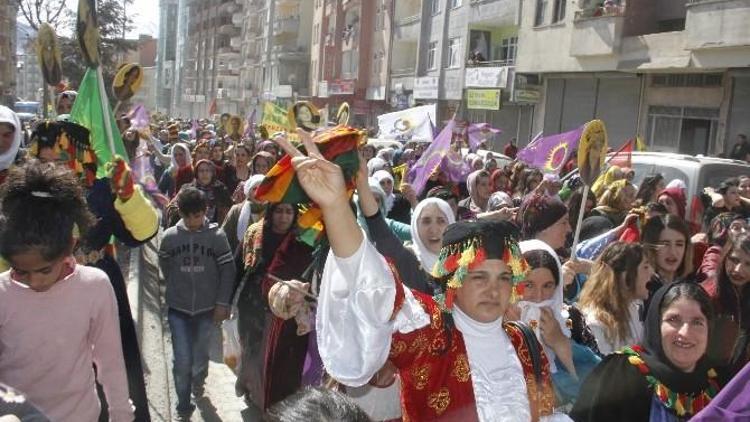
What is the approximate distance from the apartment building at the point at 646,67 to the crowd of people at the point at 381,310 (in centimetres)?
1391

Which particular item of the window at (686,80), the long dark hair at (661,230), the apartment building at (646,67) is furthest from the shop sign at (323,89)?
the long dark hair at (661,230)

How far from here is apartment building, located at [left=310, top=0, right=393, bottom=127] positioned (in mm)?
40250

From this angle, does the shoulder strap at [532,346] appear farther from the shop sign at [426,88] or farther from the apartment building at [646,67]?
the shop sign at [426,88]

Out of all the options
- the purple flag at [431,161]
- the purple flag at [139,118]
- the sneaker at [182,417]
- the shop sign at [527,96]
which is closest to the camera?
the sneaker at [182,417]

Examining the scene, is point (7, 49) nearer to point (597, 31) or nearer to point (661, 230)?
point (597, 31)

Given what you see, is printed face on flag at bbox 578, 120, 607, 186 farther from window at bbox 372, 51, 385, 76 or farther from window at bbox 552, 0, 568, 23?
window at bbox 372, 51, 385, 76

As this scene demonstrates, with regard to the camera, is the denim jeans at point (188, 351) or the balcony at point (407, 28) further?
the balcony at point (407, 28)

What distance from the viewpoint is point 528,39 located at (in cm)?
2464

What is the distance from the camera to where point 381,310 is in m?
2.25

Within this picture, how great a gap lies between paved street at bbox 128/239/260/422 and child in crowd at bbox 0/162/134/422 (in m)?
2.29

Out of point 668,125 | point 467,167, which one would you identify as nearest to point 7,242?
point 467,167

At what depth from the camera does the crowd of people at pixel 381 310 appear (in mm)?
2283

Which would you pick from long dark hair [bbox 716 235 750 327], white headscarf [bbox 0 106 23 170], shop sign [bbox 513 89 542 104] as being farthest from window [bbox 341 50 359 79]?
white headscarf [bbox 0 106 23 170]

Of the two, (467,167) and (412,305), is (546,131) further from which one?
(412,305)
